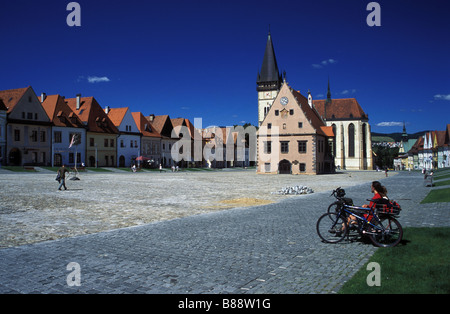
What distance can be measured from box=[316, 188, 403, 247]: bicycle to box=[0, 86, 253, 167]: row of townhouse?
46.3 meters

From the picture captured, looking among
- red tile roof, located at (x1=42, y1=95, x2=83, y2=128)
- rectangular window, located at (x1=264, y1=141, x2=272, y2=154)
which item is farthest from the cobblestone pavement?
red tile roof, located at (x1=42, y1=95, x2=83, y2=128)

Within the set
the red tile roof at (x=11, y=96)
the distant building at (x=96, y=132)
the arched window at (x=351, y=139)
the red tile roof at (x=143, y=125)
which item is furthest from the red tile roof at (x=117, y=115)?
the arched window at (x=351, y=139)

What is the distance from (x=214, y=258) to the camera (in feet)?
24.3

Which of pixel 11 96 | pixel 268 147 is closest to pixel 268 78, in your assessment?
pixel 268 147

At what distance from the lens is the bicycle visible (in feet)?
27.7

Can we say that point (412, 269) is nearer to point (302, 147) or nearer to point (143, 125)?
point (302, 147)

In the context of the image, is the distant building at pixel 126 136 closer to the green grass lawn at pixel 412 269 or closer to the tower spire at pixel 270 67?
the tower spire at pixel 270 67

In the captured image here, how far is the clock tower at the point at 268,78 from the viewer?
8731 centimetres

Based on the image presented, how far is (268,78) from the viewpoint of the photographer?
87562mm

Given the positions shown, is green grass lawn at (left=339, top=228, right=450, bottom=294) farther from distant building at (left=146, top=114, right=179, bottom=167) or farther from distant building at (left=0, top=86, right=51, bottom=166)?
distant building at (left=146, top=114, right=179, bottom=167)

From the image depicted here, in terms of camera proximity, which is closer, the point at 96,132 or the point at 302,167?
the point at 302,167

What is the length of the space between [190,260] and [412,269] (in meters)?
4.04
